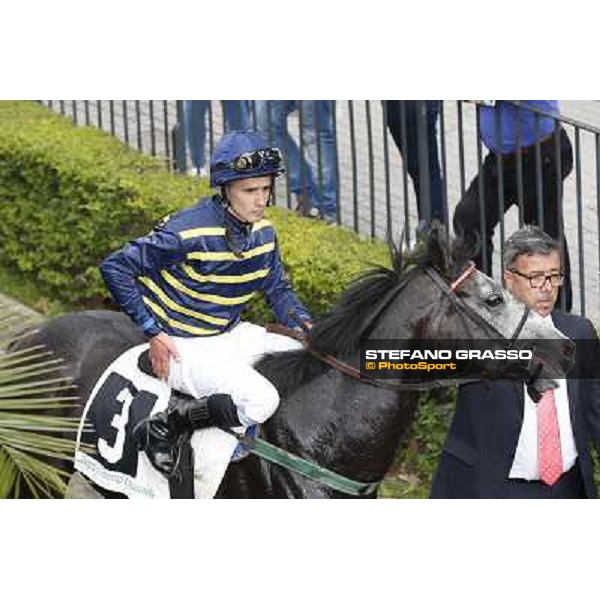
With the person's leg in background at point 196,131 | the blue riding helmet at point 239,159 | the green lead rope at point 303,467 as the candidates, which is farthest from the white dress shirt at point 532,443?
the person's leg in background at point 196,131

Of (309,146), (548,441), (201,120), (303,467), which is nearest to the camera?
(303,467)

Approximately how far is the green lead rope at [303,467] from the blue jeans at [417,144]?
3.54 feet

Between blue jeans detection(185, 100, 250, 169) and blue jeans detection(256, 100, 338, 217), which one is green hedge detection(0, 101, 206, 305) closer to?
blue jeans detection(185, 100, 250, 169)

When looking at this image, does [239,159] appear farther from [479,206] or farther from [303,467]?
[303,467]

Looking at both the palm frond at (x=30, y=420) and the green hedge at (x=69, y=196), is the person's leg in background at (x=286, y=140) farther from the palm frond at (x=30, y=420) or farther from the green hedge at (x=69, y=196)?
the palm frond at (x=30, y=420)

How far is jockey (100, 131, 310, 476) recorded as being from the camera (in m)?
7.11

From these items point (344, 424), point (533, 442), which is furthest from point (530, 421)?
point (344, 424)

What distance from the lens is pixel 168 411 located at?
7.19 m

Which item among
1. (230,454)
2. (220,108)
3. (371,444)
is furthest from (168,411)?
(220,108)

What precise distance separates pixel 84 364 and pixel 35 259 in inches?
38.0

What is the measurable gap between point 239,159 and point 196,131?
2.90 feet

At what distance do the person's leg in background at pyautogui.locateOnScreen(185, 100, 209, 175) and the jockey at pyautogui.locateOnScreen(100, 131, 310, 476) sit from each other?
0.68 m

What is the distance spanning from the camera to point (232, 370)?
7141mm
